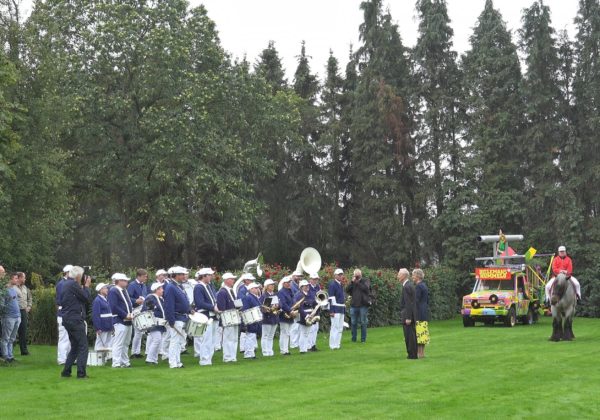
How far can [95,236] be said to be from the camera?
2014 inches

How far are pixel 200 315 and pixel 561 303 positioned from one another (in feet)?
33.6

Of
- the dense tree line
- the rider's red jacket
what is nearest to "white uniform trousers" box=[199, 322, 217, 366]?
the rider's red jacket

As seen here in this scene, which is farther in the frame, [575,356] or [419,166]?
[419,166]

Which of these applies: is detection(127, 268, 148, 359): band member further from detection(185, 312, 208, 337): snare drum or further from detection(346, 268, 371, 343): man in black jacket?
detection(346, 268, 371, 343): man in black jacket

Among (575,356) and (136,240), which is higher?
(136,240)

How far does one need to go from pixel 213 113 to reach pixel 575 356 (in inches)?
1053

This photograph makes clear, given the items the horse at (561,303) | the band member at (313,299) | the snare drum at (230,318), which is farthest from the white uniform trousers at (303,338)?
the horse at (561,303)

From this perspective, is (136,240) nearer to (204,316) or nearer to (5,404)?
(204,316)

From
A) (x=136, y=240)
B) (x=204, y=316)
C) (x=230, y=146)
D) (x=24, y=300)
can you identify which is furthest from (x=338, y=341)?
(x=136, y=240)

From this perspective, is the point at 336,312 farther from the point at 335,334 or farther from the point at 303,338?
the point at 303,338

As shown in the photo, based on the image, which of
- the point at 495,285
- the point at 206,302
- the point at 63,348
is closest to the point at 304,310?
the point at 206,302

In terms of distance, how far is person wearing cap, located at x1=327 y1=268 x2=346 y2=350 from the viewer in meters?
22.7

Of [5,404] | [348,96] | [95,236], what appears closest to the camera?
[5,404]

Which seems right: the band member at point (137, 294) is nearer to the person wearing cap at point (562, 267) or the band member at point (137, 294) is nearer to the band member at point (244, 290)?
the band member at point (244, 290)
